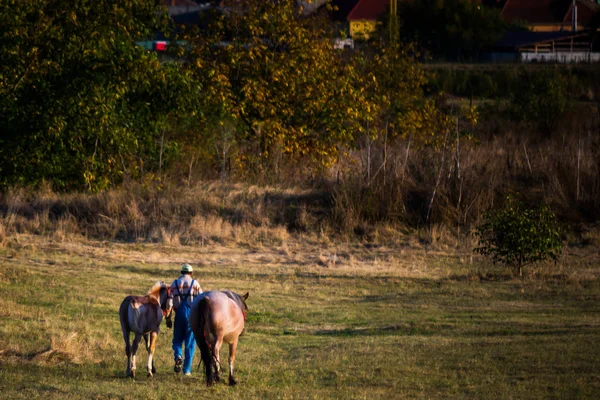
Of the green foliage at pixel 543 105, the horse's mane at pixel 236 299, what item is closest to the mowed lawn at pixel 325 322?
the horse's mane at pixel 236 299

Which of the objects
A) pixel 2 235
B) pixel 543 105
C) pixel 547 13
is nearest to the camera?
pixel 2 235

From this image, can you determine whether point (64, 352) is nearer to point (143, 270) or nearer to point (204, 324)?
point (204, 324)

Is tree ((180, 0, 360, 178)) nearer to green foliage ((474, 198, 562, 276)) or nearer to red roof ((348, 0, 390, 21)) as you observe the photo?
green foliage ((474, 198, 562, 276))

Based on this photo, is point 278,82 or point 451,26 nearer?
point 278,82

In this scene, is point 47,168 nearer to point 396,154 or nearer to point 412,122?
point 396,154

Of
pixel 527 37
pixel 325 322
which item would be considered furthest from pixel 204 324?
pixel 527 37

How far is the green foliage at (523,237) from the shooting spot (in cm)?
2019

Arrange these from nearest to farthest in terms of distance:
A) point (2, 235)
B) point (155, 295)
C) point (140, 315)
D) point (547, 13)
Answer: point (140, 315), point (155, 295), point (2, 235), point (547, 13)

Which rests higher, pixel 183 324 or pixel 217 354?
pixel 183 324

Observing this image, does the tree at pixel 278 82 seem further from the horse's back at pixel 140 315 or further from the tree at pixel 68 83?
the horse's back at pixel 140 315

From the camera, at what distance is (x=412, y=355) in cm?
1246

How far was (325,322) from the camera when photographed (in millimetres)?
15852

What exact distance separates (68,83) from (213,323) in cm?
1196

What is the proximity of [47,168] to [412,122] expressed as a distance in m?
14.6
